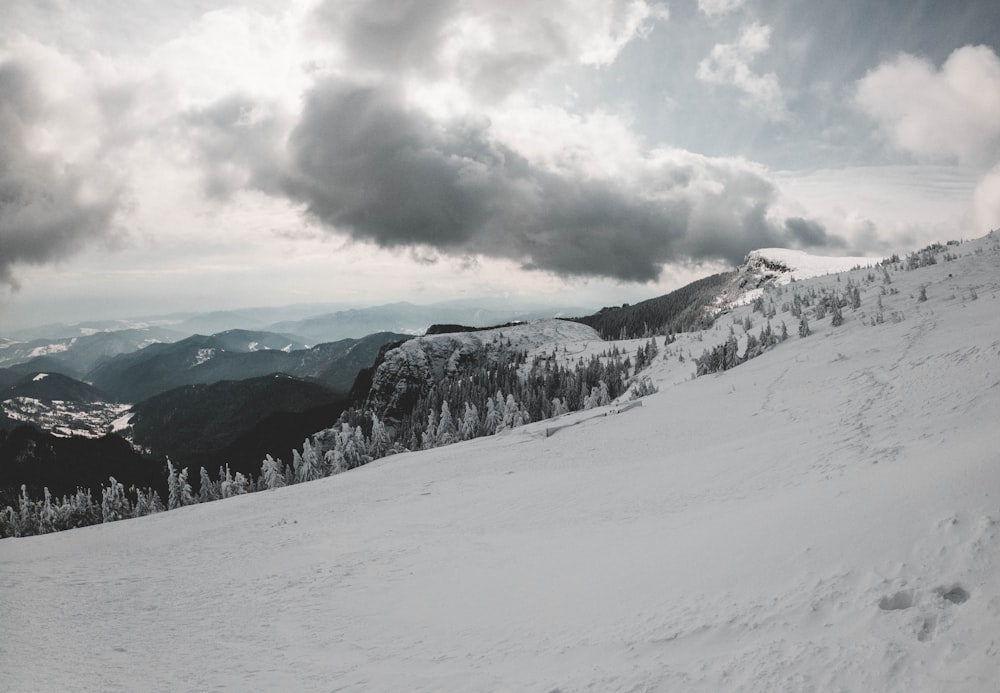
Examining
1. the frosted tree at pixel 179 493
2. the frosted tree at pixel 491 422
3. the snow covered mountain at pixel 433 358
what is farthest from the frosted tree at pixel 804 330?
the snow covered mountain at pixel 433 358

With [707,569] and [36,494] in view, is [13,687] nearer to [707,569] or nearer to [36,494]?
[707,569]

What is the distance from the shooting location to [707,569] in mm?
9922

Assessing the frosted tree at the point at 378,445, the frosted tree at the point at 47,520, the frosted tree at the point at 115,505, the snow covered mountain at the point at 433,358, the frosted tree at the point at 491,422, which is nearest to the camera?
the frosted tree at the point at 47,520

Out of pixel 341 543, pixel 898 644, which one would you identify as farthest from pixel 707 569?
pixel 341 543

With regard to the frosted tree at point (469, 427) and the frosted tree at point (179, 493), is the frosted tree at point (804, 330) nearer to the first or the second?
the frosted tree at point (469, 427)

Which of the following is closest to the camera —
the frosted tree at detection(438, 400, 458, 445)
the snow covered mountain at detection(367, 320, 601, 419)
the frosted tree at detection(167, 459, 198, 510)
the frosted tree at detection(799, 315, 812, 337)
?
the frosted tree at detection(799, 315, 812, 337)

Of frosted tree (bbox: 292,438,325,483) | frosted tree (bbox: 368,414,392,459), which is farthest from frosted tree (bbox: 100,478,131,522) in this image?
frosted tree (bbox: 368,414,392,459)

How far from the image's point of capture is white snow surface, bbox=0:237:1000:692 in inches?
278

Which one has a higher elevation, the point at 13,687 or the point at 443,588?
the point at 13,687

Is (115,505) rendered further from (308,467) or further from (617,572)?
(617,572)

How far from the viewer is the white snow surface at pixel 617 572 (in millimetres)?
7059

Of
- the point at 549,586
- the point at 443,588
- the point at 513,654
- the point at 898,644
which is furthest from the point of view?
the point at 443,588

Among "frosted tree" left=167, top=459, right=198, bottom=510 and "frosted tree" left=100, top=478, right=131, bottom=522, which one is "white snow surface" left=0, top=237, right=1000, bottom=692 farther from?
"frosted tree" left=100, top=478, right=131, bottom=522

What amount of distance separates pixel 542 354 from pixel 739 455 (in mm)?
139689
